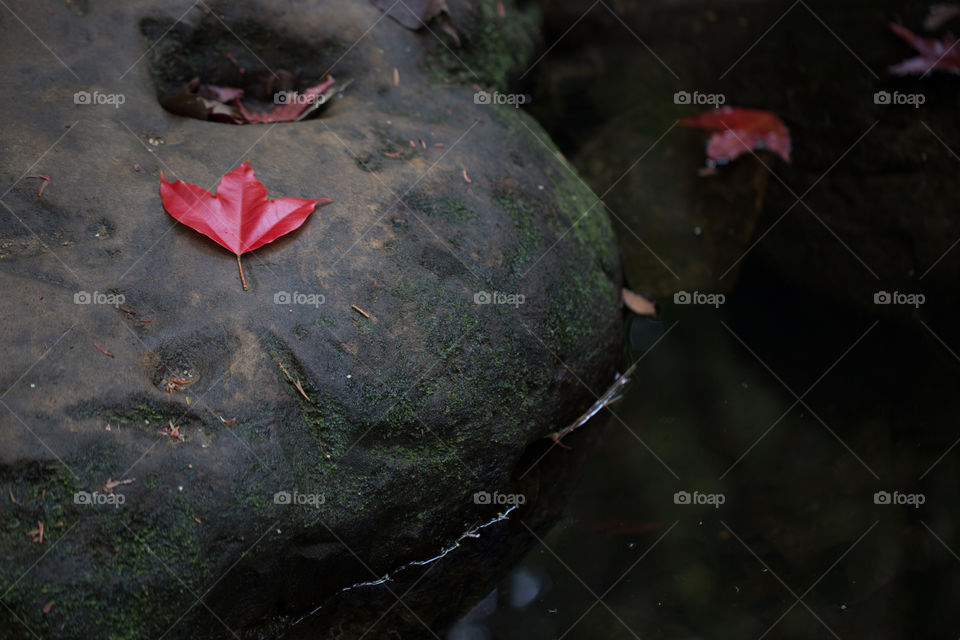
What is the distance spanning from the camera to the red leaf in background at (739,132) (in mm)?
3521

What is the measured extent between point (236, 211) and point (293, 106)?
0.69 metres

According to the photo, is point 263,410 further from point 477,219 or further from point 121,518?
point 477,219

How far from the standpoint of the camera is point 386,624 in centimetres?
217
